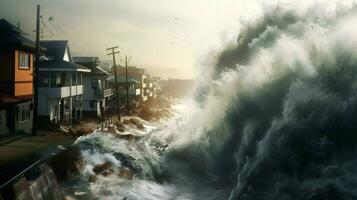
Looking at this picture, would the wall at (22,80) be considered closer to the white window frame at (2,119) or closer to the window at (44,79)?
the white window frame at (2,119)

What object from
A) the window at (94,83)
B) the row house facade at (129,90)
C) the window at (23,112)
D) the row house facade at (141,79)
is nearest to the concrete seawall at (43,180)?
the window at (23,112)

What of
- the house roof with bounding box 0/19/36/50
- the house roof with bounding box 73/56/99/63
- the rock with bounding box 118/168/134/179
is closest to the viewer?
the rock with bounding box 118/168/134/179

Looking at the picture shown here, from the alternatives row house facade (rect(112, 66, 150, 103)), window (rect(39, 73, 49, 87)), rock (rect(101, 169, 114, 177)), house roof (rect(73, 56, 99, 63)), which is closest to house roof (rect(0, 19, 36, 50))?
rock (rect(101, 169, 114, 177))

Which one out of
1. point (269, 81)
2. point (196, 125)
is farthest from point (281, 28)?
point (196, 125)

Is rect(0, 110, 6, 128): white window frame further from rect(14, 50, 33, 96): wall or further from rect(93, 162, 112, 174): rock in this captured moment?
rect(93, 162, 112, 174): rock

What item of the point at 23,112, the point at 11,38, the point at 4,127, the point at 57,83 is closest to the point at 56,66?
the point at 57,83

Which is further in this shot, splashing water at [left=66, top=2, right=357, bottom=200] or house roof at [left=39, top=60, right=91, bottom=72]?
house roof at [left=39, top=60, right=91, bottom=72]
